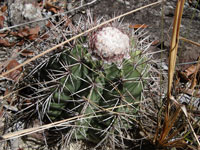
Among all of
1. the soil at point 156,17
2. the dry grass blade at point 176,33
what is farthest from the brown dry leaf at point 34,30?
the dry grass blade at point 176,33

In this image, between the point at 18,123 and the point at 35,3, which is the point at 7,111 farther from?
the point at 35,3

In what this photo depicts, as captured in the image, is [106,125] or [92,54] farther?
[106,125]

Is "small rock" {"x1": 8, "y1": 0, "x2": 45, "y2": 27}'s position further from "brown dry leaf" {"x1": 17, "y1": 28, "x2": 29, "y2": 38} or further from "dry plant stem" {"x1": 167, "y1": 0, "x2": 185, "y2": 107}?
"dry plant stem" {"x1": 167, "y1": 0, "x2": 185, "y2": 107}

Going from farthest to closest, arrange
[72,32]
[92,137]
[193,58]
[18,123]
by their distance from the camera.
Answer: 1. [193,58]
2. [18,123]
3. [92,137]
4. [72,32]

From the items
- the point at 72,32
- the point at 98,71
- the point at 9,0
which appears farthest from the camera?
the point at 9,0

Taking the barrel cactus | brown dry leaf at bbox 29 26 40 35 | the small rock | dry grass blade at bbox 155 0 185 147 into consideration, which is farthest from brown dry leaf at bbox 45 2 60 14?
dry grass blade at bbox 155 0 185 147

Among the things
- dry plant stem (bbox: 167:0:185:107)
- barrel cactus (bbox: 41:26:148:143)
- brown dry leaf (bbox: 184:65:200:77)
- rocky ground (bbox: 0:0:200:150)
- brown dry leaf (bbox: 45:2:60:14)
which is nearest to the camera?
dry plant stem (bbox: 167:0:185:107)

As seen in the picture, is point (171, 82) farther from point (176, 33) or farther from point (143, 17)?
point (143, 17)

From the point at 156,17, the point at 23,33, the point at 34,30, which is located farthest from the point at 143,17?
the point at 23,33

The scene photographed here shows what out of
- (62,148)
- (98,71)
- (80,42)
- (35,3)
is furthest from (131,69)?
(35,3)

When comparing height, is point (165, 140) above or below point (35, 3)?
below
